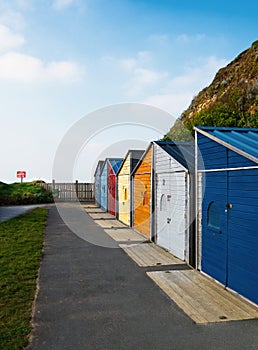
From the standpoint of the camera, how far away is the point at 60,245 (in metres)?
11.3

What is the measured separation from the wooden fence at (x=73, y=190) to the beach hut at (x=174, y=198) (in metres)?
23.3

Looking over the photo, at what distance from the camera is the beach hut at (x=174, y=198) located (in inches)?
348

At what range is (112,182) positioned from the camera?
21094mm

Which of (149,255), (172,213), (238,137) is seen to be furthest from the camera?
(172,213)

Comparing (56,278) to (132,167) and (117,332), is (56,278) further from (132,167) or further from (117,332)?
(132,167)

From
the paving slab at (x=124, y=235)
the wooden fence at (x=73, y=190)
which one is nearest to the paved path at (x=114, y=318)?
the paving slab at (x=124, y=235)

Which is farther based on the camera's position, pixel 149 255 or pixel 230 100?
pixel 230 100

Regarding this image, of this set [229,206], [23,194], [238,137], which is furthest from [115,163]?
[229,206]

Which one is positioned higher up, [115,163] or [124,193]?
[115,163]

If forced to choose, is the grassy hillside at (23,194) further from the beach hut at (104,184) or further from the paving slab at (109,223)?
the paving slab at (109,223)

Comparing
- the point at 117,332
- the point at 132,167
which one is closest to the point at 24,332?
the point at 117,332

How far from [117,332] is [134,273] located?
312 cm

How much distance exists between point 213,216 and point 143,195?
6026 millimetres

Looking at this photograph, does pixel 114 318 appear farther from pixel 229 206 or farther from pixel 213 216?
pixel 213 216
